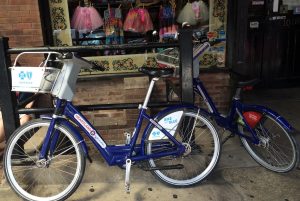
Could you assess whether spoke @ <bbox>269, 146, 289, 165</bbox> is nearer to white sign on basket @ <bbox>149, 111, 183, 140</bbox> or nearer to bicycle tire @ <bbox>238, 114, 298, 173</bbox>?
bicycle tire @ <bbox>238, 114, 298, 173</bbox>

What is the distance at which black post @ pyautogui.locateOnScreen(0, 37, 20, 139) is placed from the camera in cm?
313

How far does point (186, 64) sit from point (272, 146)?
1194 mm

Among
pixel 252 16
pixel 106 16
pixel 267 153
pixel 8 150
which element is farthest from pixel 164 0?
pixel 8 150

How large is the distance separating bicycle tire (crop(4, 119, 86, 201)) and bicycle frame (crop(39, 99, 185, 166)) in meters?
0.07

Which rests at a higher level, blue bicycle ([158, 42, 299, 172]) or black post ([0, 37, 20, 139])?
black post ([0, 37, 20, 139])

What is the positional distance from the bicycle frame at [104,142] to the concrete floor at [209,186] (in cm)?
31

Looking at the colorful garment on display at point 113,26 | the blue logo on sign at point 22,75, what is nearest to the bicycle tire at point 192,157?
the blue logo on sign at point 22,75

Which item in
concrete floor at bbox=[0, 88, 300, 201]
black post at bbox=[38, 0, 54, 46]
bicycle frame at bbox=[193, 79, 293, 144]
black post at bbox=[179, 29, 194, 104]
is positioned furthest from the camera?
black post at bbox=[38, 0, 54, 46]

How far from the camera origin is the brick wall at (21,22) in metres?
4.47

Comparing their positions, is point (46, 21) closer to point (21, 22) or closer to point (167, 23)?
point (21, 22)

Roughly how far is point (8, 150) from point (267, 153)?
243 centimetres

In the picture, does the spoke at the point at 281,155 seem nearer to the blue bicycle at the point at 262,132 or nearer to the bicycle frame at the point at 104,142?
the blue bicycle at the point at 262,132

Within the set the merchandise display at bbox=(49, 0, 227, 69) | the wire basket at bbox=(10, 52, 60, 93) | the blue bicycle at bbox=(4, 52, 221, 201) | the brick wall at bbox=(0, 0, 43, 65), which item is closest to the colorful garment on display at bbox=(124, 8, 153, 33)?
the merchandise display at bbox=(49, 0, 227, 69)

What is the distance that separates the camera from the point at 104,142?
3078mm
